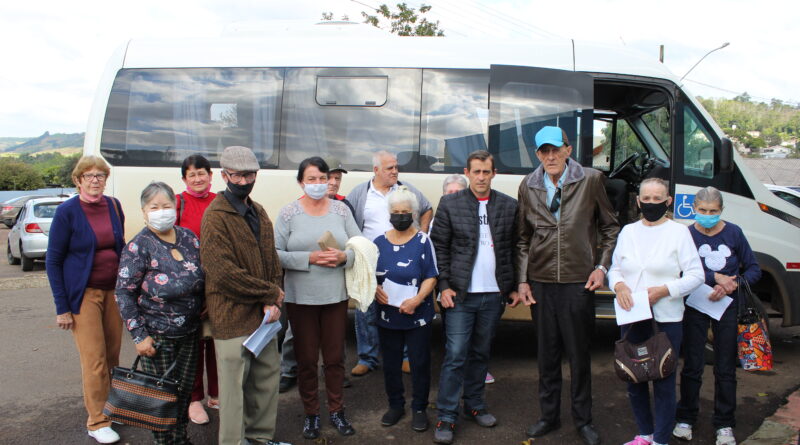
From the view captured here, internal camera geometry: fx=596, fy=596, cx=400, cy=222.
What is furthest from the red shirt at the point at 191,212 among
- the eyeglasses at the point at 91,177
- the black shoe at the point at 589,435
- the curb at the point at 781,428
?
the curb at the point at 781,428

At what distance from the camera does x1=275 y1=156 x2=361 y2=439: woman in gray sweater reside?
12.8ft

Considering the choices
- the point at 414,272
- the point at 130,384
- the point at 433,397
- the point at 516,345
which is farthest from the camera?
the point at 516,345

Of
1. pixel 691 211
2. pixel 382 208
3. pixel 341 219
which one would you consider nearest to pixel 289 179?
pixel 382 208

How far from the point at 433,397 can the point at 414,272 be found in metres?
1.52

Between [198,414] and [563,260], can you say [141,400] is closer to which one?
[198,414]

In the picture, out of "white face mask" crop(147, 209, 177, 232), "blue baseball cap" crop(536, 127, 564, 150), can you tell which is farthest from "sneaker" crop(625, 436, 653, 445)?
"white face mask" crop(147, 209, 177, 232)

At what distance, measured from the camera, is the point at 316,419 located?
13.6ft

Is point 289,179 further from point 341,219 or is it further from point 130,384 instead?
point 130,384

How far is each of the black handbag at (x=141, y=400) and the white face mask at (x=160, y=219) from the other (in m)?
0.83

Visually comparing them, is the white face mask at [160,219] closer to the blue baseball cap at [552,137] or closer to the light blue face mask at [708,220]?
the blue baseball cap at [552,137]

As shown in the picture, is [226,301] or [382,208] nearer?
[226,301]

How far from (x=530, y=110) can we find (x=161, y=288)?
3770 millimetres

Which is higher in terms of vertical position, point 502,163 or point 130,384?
point 502,163

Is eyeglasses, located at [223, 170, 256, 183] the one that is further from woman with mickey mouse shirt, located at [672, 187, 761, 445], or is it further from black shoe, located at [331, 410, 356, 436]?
woman with mickey mouse shirt, located at [672, 187, 761, 445]
